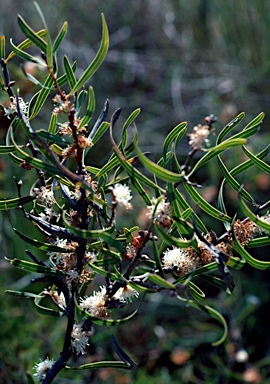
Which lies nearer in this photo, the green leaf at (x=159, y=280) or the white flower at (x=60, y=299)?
the green leaf at (x=159, y=280)

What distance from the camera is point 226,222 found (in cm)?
36

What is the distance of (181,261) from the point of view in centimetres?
34

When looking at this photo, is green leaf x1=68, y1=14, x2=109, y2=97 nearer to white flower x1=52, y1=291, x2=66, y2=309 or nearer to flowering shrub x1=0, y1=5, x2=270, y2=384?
flowering shrub x1=0, y1=5, x2=270, y2=384

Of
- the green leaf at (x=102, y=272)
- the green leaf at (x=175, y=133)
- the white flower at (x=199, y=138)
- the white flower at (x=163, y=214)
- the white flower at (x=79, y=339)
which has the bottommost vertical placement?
the white flower at (x=79, y=339)

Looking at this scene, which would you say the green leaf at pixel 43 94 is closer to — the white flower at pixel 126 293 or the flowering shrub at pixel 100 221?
the flowering shrub at pixel 100 221

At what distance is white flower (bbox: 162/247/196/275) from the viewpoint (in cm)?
34

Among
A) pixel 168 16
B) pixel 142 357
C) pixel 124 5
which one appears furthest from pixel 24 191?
pixel 124 5

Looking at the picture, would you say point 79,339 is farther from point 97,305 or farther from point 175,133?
point 175,133

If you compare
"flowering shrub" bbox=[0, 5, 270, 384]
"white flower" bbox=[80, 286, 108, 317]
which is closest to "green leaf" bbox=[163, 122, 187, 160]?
"flowering shrub" bbox=[0, 5, 270, 384]

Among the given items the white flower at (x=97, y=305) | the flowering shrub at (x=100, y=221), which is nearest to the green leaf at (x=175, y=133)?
the flowering shrub at (x=100, y=221)

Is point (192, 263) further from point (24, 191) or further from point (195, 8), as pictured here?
point (195, 8)

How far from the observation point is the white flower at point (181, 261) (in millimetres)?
342

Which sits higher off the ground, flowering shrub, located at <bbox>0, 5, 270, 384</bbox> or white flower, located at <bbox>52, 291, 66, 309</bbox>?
flowering shrub, located at <bbox>0, 5, 270, 384</bbox>

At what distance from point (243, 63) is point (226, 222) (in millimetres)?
1505
